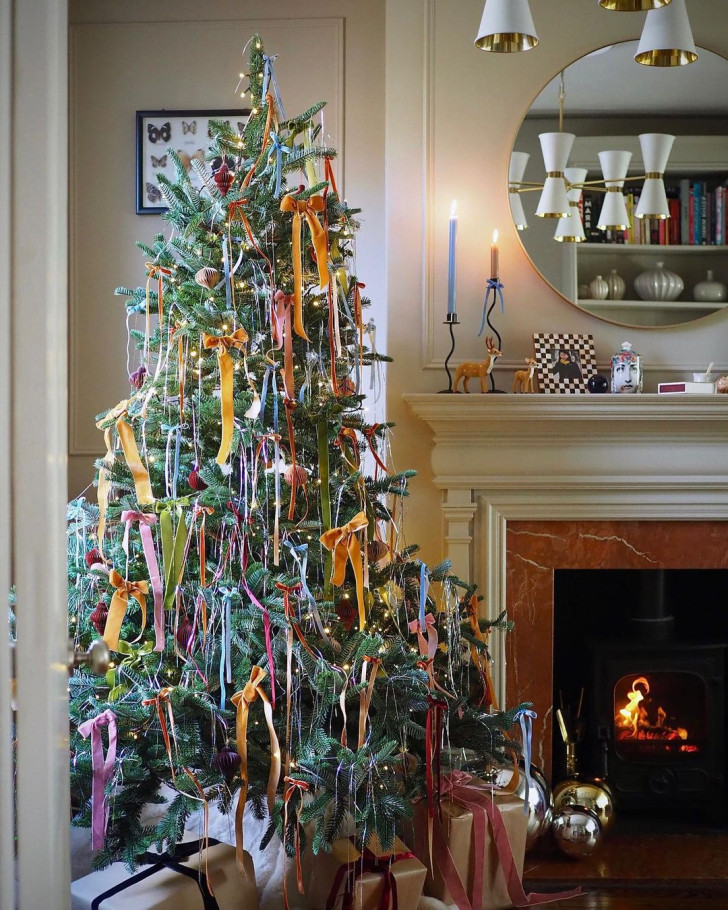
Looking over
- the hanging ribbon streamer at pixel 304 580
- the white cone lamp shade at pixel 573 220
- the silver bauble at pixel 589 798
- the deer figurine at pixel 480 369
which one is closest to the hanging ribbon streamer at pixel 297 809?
the hanging ribbon streamer at pixel 304 580

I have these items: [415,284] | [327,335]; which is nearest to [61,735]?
[327,335]

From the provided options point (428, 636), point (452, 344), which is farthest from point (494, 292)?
point (428, 636)

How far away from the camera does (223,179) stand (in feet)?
5.92

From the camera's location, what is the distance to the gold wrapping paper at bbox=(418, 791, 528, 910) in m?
1.86

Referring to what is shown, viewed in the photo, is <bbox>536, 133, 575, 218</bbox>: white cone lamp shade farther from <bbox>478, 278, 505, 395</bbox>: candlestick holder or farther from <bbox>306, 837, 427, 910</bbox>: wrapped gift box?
<bbox>306, 837, 427, 910</bbox>: wrapped gift box

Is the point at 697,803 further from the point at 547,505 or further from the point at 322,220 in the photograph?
the point at 322,220

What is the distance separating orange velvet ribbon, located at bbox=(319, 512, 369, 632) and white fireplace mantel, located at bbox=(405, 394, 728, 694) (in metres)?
0.84

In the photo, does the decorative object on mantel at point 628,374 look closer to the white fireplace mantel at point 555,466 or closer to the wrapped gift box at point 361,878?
the white fireplace mantel at point 555,466

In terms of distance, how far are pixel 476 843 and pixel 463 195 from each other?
1774 millimetres

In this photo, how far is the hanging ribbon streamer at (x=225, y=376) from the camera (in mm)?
1618

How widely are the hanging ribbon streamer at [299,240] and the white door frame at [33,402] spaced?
87 cm

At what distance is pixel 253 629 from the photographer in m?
1.72

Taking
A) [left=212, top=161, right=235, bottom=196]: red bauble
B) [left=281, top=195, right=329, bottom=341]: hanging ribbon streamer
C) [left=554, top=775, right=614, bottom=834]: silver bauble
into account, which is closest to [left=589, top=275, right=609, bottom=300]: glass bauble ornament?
[left=281, top=195, right=329, bottom=341]: hanging ribbon streamer

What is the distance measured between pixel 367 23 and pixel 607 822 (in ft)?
8.71
